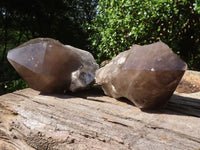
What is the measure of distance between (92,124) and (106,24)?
10.6ft

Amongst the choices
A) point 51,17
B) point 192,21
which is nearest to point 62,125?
point 192,21

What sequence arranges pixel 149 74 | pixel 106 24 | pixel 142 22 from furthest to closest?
pixel 106 24 < pixel 142 22 < pixel 149 74

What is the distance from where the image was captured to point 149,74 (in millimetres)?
1216

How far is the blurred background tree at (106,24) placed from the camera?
11.8 feet

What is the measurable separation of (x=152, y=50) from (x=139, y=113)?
49 centimetres

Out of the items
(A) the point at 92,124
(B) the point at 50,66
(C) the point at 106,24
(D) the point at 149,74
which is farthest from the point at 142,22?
(A) the point at 92,124

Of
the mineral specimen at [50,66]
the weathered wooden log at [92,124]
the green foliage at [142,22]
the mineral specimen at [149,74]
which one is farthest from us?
the green foliage at [142,22]

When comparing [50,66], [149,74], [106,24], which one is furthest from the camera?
[106,24]

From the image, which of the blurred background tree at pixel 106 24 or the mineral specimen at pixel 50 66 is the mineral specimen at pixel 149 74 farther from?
the blurred background tree at pixel 106 24

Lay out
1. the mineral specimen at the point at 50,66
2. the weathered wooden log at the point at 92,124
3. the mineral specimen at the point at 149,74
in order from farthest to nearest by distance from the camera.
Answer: the mineral specimen at the point at 50,66 < the mineral specimen at the point at 149,74 < the weathered wooden log at the point at 92,124

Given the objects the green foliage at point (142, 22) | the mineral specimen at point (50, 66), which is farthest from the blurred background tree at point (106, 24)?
the mineral specimen at point (50, 66)

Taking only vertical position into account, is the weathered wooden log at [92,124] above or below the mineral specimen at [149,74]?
below

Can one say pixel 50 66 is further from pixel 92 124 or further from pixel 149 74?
pixel 149 74

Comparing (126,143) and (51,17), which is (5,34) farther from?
(126,143)
